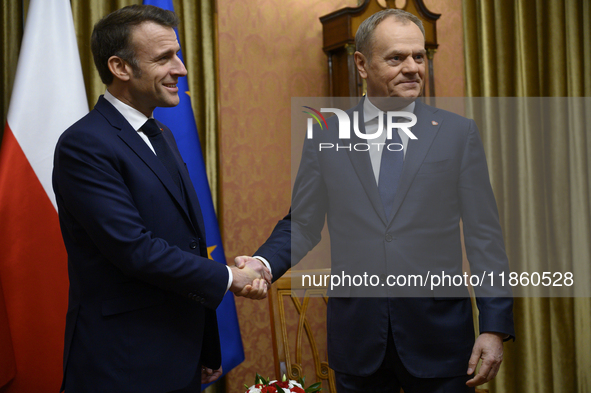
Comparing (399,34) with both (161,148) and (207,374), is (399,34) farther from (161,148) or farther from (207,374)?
(207,374)

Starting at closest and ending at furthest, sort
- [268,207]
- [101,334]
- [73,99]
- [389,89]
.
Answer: [101,334] → [389,89] → [73,99] → [268,207]

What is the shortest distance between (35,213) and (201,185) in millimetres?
785

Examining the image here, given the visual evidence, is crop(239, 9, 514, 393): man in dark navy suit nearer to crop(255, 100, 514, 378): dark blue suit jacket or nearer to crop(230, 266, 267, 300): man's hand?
crop(255, 100, 514, 378): dark blue suit jacket

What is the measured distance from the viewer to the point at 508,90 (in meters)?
3.71

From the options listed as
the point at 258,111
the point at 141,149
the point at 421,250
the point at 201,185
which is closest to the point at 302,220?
the point at 421,250

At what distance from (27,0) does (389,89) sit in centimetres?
205

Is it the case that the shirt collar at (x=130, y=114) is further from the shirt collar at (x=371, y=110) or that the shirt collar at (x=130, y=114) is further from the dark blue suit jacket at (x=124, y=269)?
the shirt collar at (x=371, y=110)

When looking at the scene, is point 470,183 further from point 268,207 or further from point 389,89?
point 268,207

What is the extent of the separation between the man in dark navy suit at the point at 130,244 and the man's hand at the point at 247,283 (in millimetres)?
89

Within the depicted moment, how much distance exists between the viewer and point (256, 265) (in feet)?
6.06

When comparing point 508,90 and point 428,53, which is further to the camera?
point 508,90

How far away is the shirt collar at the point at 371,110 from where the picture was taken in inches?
63.9

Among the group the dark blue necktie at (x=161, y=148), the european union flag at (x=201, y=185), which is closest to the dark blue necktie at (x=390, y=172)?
the dark blue necktie at (x=161, y=148)

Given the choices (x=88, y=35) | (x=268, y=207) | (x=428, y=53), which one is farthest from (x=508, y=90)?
(x=88, y=35)
